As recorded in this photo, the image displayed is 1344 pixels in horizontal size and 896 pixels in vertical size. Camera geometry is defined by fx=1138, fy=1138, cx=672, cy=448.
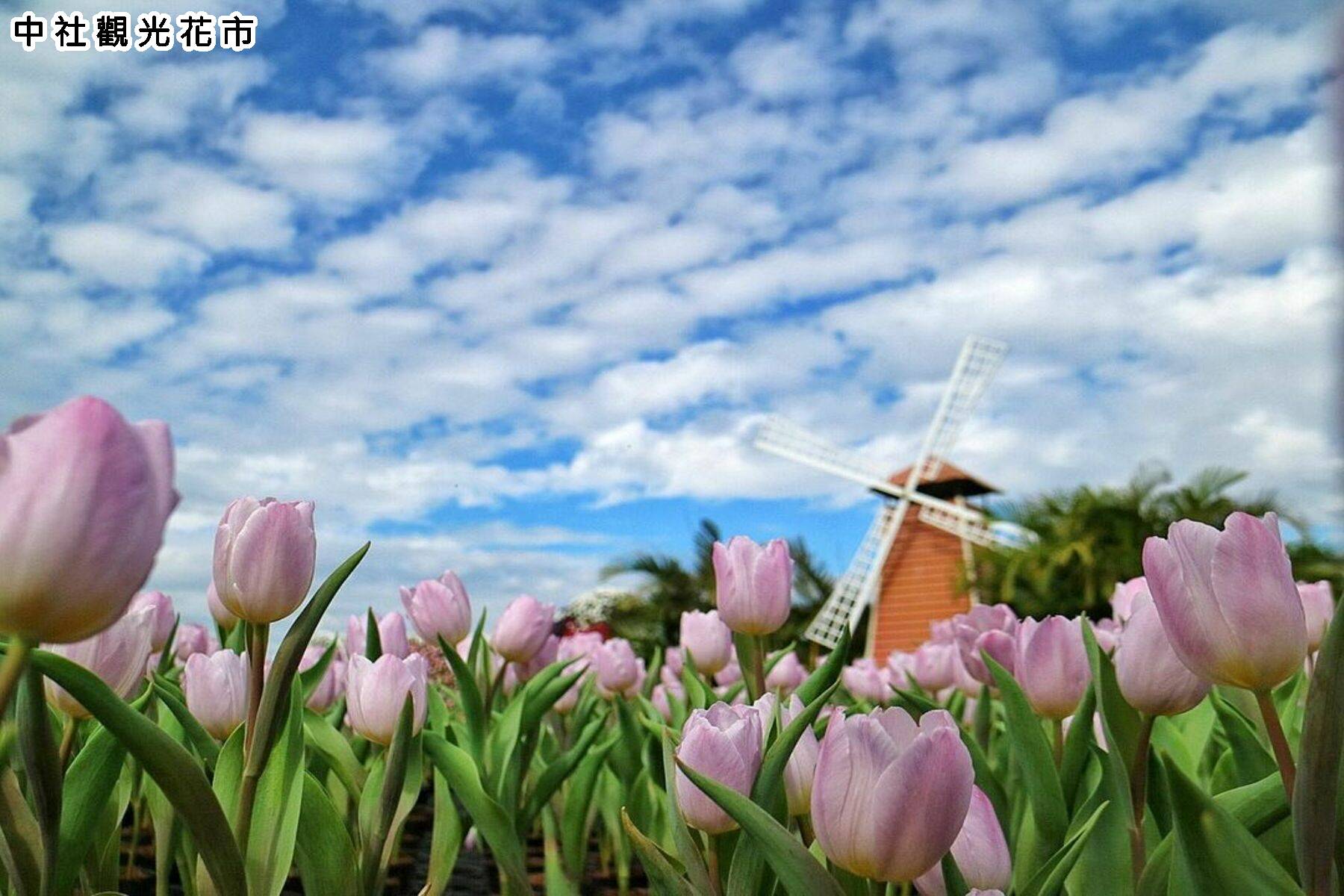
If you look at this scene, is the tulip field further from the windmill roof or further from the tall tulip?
the windmill roof

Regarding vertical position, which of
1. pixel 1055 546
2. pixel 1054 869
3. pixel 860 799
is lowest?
pixel 1054 869

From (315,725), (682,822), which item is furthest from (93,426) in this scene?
(315,725)

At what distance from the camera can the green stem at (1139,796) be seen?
1.49 meters

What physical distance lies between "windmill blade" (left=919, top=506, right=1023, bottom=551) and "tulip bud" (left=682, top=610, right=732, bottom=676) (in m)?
17.2

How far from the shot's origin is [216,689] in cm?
177

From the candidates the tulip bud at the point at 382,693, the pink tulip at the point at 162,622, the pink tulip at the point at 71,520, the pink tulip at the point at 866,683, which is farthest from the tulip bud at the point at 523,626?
the pink tulip at the point at 71,520

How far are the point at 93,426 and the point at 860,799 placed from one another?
0.71 metres

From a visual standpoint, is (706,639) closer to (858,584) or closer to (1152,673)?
(1152,673)

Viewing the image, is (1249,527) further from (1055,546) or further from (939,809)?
(1055,546)

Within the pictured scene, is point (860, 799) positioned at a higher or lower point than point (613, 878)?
higher

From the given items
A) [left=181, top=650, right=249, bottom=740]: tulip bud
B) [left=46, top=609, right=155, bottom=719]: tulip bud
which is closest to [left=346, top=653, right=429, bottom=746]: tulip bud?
[left=181, top=650, right=249, bottom=740]: tulip bud

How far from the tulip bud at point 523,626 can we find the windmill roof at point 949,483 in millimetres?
20752

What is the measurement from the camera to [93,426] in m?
0.72

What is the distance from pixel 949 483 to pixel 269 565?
911 inches
